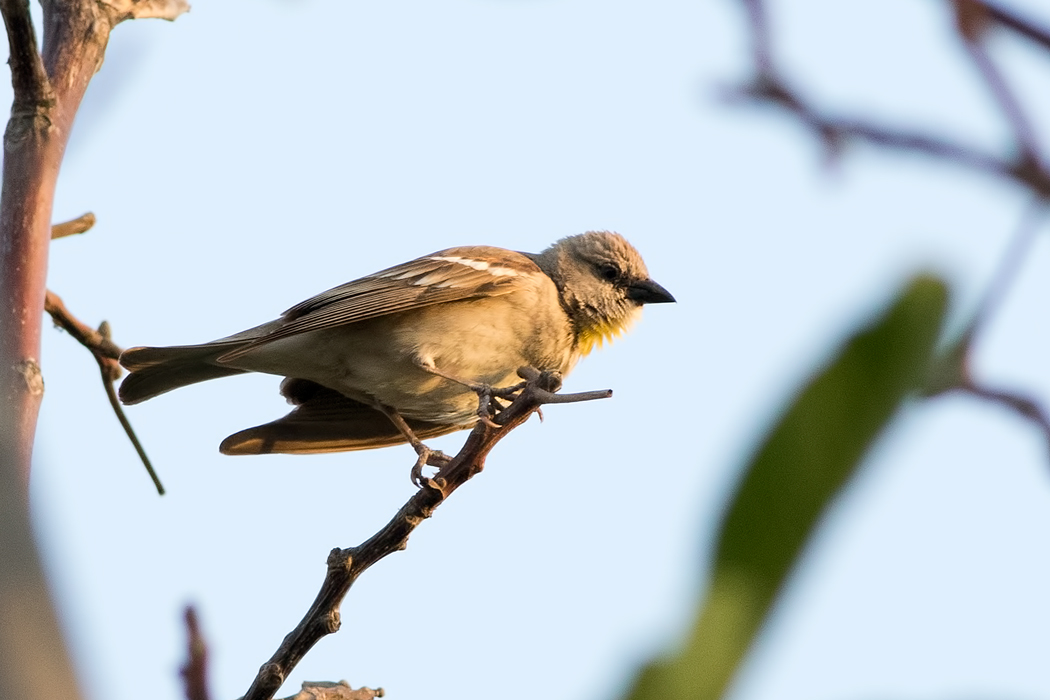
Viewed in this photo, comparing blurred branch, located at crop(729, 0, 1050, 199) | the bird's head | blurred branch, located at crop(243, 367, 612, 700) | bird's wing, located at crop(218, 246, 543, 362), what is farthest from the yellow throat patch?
blurred branch, located at crop(729, 0, 1050, 199)

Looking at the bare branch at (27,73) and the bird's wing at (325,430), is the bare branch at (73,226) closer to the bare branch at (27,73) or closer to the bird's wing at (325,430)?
the bare branch at (27,73)

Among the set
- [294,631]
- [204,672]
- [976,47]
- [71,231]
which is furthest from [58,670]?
[71,231]

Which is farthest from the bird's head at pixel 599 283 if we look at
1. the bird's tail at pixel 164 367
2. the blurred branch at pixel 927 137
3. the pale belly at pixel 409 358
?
the blurred branch at pixel 927 137

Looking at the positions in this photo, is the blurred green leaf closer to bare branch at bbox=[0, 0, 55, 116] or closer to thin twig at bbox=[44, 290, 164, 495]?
bare branch at bbox=[0, 0, 55, 116]

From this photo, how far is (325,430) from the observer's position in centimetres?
693

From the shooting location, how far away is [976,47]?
3.76 feet

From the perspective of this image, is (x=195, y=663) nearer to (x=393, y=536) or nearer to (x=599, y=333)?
(x=393, y=536)

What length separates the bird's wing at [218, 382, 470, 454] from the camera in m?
6.59

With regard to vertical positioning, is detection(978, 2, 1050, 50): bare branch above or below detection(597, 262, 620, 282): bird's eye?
above

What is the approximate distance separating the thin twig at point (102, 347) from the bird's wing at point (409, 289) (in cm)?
135

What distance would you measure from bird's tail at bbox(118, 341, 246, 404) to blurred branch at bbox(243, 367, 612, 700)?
2656mm

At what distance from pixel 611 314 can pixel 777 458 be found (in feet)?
23.2

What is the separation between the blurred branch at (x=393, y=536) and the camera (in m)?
3.64

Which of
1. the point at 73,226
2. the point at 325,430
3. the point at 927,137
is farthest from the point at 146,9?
the point at 927,137
